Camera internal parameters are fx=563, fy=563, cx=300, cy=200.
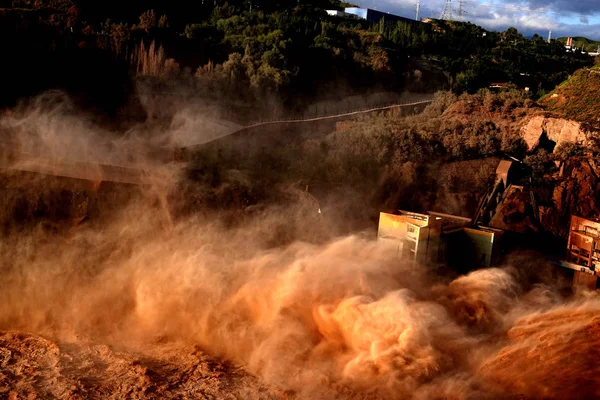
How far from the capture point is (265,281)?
12625mm

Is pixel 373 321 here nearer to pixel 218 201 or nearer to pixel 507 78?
pixel 218 201

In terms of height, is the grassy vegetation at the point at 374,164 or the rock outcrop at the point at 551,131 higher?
the rock outcrop at the point at 551,131

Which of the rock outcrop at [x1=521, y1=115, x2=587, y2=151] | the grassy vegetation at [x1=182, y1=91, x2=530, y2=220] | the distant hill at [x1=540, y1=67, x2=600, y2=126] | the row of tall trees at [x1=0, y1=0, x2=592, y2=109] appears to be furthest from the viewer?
the row of tall trees at [x1=0, y1=0, x2=592, y2=109]

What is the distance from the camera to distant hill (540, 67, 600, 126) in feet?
Answer: 76.7

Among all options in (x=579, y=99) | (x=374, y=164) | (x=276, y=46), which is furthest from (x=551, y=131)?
(x=276, y=46)

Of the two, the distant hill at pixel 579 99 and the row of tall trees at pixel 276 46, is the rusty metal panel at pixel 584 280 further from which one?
the row of tall trees at pixel 276 46

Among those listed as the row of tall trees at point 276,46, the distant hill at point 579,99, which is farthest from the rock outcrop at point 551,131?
the row of tall trees at point 276,46

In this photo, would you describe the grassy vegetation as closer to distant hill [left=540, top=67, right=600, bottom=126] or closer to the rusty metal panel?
distant hill [left=540, top=67, right=600, bottom=126]

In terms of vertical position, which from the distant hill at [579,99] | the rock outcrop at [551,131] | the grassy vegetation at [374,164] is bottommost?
the grassy vegetation at [374,164]

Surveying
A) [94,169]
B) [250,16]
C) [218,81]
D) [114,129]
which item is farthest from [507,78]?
[94,169]

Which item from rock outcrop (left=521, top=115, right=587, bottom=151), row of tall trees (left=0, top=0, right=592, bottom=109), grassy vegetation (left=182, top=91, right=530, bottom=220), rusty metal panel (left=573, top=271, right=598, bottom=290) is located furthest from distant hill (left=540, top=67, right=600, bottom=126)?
rusty metal panel (left=573, top=271, right=598, bottom=290)

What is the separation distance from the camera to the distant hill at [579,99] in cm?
2339

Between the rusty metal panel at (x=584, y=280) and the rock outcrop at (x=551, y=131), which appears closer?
the rusty metal panel at (x=584, y=280)

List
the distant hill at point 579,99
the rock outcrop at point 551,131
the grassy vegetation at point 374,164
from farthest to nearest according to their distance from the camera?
1. the distant hill at point 579,99
2. the rock outcrop at point 551,131
3. the grassy vegetation at point 374,164
